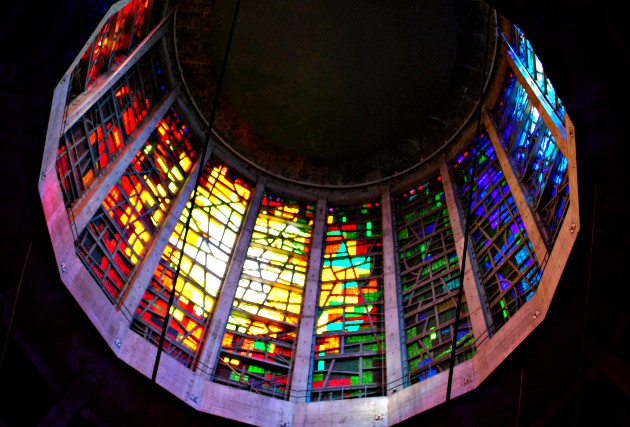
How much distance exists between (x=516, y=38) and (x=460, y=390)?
9.63 meters

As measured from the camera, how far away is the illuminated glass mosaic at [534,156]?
16953 millimetres

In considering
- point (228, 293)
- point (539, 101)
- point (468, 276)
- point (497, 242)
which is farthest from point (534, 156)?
point (228, 293)

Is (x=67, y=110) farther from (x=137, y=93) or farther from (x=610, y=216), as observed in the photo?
(x=610, y=216)

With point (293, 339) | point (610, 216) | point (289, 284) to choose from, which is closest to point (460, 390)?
point (610, 216)

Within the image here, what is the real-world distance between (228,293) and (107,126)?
17.5 ft

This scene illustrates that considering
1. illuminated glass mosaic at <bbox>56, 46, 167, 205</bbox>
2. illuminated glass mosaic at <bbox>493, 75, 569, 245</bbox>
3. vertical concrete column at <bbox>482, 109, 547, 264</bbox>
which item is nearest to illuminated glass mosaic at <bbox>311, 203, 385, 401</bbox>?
vertical concrete column at <bbox>482, 109, 547, 264</bbox>

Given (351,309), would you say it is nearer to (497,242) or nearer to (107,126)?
(497,242)

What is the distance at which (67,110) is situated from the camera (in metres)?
15.7

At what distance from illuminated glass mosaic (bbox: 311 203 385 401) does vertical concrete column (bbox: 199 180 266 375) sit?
2.34 m

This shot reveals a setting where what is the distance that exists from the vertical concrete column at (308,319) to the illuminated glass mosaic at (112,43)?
772 cm

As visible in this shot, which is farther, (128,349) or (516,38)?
(516,38)

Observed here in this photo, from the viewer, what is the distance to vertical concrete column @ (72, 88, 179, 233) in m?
17.0

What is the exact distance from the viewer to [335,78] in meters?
26.0

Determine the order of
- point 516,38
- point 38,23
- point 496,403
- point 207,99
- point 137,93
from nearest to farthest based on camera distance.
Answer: point 38,23 < point 496,403 < point 516,38 < point 137,93 < point 207,99
